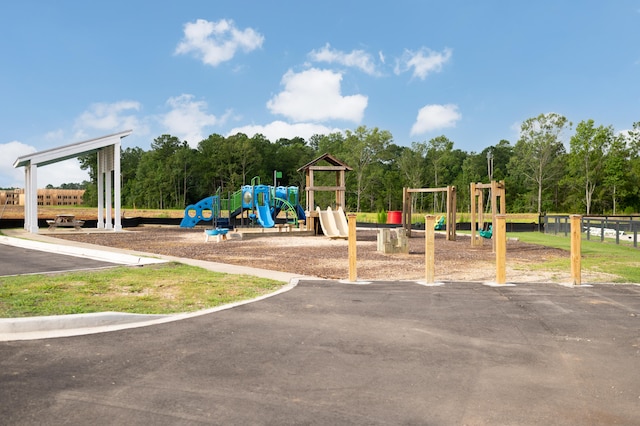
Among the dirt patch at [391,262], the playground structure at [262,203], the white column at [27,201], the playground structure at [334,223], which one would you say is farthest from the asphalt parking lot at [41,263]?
the playground structure at [262,203]

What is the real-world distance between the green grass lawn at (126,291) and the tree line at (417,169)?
1547 inches

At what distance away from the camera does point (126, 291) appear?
28.5 ft

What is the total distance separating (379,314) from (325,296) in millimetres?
1526

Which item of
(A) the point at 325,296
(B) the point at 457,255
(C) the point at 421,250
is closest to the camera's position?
(A) the point at 325,296

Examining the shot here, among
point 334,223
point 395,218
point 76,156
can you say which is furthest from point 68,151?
point 395,218

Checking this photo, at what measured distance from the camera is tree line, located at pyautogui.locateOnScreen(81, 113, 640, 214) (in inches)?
2363

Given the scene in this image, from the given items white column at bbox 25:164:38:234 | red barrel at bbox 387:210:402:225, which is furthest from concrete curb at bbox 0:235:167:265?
red barrel at bbox 387:210:402:225

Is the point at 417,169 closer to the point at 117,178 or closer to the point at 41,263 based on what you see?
the point at 117,178

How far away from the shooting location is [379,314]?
7.16 m

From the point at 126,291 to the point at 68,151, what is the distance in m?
24.0

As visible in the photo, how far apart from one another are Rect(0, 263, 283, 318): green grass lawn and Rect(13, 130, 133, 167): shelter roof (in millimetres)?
20739

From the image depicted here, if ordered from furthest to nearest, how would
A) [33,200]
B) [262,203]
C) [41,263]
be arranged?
1. [262,203]
2. [33,200]
3. [41,263]

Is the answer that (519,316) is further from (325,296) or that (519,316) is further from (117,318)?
(117,318)

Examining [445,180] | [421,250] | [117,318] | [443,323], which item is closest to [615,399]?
[443,323]
